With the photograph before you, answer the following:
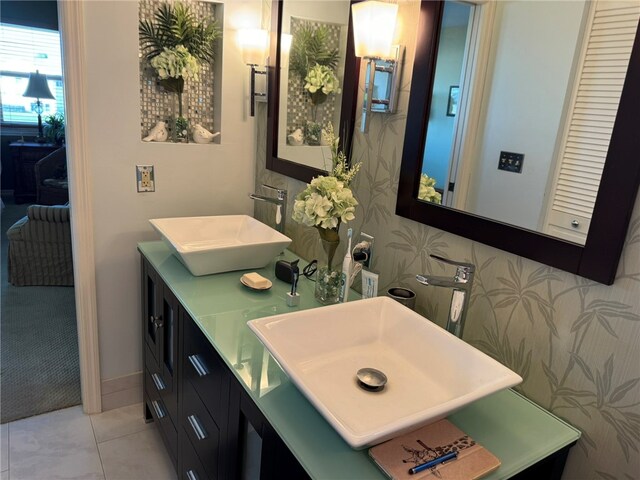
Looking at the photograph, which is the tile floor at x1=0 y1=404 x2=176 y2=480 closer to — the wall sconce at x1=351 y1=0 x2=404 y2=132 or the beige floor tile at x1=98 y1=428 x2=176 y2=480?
the beige floor tile at x1=98 y1=428 x2=176 y2=480

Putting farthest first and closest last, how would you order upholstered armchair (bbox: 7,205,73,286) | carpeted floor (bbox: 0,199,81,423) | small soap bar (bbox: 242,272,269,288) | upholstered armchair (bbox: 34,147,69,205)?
upholstered armchair (bbox: 34,147,69,205) < upholstered armchair (bbox: 7,205,73,286) < carpeted floor (bbox: 0,199,81,423) < small soap bar (bbox: 242,272,269,288)

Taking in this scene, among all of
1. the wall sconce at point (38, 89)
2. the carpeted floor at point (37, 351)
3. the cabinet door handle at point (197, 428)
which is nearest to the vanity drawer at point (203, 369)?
the cabinet door handle at point (197, 428)

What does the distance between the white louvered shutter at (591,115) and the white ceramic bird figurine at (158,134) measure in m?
1.67

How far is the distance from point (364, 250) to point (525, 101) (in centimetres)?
66

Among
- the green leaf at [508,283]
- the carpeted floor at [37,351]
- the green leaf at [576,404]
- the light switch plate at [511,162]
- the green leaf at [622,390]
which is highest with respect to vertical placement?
the light switch plate at [511,162]

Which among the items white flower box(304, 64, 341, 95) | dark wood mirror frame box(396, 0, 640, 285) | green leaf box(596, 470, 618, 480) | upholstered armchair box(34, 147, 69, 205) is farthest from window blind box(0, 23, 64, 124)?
green leaf box(596, 470, 618, 480)

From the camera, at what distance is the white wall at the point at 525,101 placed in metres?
1.03

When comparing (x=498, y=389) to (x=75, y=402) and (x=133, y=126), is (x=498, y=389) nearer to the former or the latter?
(x=133, y=126)

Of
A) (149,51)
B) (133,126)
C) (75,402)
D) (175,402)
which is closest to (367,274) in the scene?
(175,402)

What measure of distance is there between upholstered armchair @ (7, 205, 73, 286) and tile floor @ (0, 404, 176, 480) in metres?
1.66

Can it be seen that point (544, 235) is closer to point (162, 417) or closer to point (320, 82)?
point (320, 82)

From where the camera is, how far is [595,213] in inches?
38.0

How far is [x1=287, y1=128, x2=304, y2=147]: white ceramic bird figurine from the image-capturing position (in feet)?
6.37

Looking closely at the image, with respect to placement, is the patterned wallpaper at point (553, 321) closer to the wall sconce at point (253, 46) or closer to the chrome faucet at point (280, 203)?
the chrome faucet at point (280, 203)
